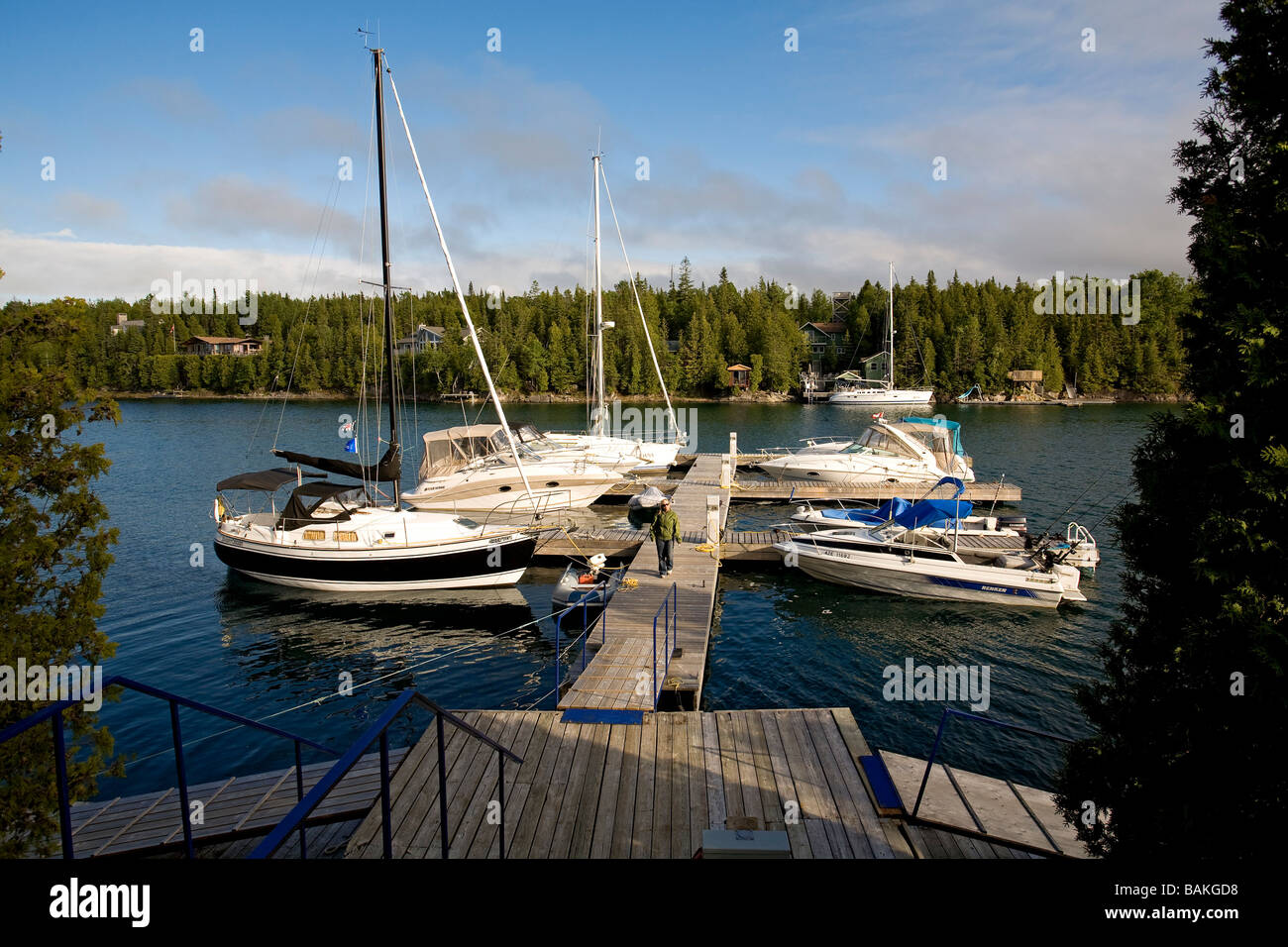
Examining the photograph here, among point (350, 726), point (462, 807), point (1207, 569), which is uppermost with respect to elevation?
point (1207, 569)

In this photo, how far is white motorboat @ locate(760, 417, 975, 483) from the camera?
109 feet

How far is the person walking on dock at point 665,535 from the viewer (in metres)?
17.9

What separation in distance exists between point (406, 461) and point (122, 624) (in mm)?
29763

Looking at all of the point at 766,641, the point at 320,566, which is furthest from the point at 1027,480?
the point at 320,566

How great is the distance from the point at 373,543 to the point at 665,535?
8.47 m

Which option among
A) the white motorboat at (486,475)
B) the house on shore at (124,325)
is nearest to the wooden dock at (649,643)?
the white motorboat at (486,475)

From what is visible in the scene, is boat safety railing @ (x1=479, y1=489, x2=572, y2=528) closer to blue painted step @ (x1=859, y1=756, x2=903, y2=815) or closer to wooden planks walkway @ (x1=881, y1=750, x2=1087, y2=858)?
blue painted step @ (x1=859, y1=756, x2=903, y2=815)

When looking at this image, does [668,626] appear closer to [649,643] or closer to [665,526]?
[649,643]

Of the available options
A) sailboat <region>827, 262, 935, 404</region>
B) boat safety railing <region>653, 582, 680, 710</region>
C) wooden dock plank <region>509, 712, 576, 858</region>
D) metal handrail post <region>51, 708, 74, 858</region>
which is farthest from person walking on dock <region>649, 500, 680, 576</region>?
sailboat <region>827, 262, 935, 404</region>

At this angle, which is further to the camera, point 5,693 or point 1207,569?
point 5,693

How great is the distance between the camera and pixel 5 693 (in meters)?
6.13

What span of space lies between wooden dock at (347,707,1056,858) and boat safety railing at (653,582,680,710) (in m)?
1.72
